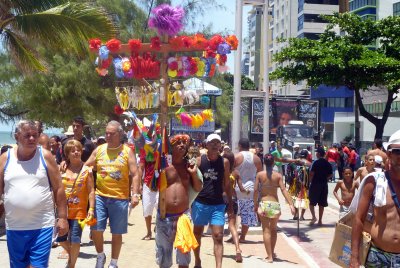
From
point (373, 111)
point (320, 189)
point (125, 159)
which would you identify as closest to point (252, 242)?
point (320, 189)

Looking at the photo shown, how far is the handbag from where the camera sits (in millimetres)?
4980

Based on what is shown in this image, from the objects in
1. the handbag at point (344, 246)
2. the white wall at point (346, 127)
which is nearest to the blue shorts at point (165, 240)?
the handbag at point (344, 246)

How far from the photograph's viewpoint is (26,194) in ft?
18.7

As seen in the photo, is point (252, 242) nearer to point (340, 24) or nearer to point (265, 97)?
point (265, 97)

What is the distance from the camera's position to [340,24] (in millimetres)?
20953

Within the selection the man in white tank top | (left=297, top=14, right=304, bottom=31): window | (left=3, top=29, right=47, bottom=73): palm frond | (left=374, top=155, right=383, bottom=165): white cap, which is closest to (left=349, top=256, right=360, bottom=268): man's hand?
(left=374, top=155, right=383, bottom=165): white cap

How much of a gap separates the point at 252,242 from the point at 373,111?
36.3 m

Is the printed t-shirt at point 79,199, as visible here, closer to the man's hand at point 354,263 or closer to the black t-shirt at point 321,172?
the man's hand at point 354,263

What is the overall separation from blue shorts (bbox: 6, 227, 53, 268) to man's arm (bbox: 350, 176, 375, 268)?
257cm

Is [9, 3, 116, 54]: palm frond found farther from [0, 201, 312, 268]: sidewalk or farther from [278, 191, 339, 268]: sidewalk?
[278, 191, 339, 268]: sidewalk

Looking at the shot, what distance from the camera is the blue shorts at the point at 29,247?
5.76 metres

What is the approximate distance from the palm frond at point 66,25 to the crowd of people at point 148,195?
97.8 inches

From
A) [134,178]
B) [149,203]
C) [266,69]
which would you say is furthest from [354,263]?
[266,69]

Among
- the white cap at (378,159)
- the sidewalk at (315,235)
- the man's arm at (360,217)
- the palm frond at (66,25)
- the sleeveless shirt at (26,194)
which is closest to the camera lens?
the man's arm at (360,217)
